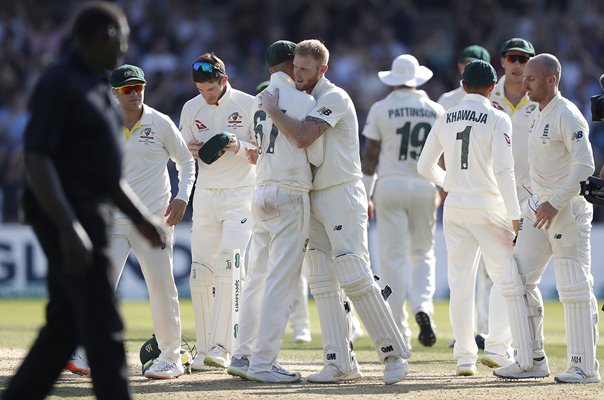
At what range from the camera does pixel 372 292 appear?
340 inches

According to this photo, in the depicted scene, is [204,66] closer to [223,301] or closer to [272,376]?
[223,301]

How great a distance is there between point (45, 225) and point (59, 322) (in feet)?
1.70

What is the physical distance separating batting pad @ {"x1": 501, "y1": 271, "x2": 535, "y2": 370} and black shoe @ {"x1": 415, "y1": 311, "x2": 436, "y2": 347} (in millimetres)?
2855

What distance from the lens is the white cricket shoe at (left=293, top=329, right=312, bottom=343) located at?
1251cm

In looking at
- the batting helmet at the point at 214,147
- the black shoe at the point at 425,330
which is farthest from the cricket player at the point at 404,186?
the batting helmet at the point at 214,147

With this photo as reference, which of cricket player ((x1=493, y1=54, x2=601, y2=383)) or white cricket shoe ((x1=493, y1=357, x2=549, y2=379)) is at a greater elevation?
cricket player ((x1=493, y1=54, x2=601, y2=383))

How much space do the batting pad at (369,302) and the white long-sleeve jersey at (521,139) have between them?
8.78ft

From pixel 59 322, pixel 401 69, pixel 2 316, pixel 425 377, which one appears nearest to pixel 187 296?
pixel 2 316

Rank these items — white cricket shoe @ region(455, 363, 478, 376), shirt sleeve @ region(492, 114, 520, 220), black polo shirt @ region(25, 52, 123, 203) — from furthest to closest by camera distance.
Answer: white cricket shoe @ region(455, 363, 478, 376) → shirt sleeve @ region(492, 114, 520, 220) → black polo shirt @ region(25, 52, 123, 203)

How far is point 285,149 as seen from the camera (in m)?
8.71

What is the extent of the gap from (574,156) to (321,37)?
1518cm

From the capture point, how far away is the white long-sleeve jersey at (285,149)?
870 centimetres

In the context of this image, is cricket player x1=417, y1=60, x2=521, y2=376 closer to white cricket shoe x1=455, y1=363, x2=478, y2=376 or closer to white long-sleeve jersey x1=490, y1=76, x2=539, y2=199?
white cricket shoe x1=455, y1=363, x2=478, y2=376

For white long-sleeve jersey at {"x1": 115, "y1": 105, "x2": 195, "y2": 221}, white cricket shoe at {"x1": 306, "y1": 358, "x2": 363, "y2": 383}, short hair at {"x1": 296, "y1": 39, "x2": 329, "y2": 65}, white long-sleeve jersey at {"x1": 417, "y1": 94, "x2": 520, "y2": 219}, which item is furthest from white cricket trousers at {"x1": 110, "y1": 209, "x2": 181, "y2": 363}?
white long-sleeve jersey at {"x1": 417, "y1": 94, "x2": 520, "y2": 219}
